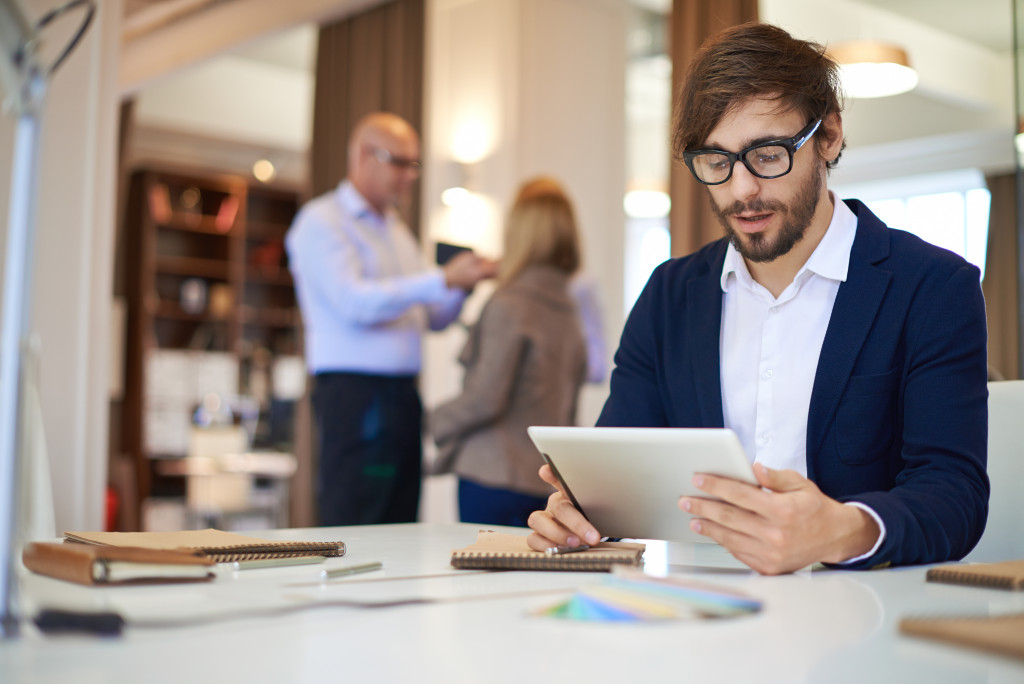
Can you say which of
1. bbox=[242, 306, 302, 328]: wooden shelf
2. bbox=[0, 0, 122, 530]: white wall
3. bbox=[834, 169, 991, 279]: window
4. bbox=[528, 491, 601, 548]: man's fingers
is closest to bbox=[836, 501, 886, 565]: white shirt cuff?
bbox=[528, 491, 601, 548]: man's fingers

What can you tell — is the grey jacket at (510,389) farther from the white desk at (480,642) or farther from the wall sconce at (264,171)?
the wall sconce at (264,171)

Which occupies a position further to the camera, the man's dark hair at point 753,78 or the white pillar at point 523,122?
the white pillar at point 523,122

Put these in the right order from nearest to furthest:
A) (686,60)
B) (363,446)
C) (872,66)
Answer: (363,446) → (686,60) → (872,66)

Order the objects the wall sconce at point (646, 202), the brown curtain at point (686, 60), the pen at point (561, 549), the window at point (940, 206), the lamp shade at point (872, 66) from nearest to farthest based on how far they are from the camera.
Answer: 1. the pen at point (561, 549)
2. the brown curtain at point (686, 60)
3. the window at point (940, 206)
4. the lamp shade at point (872, 66)
5. the wall sconce at point (646, 202)

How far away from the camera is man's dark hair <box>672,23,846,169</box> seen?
1491 millimetres

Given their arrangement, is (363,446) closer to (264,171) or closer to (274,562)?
(274,562)

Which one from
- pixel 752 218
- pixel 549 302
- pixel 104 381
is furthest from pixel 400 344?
pixel 752 218

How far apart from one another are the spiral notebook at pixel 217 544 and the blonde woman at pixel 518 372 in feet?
5.68


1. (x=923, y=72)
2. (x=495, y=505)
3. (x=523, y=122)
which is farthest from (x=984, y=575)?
(x=923, y=72)

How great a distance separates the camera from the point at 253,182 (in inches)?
343

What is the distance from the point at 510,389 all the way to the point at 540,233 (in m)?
0.51

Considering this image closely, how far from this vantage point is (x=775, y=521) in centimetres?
100

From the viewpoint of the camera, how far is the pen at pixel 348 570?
0.97 metres

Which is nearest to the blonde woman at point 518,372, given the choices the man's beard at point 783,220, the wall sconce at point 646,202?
the man's beard at point 783,220
